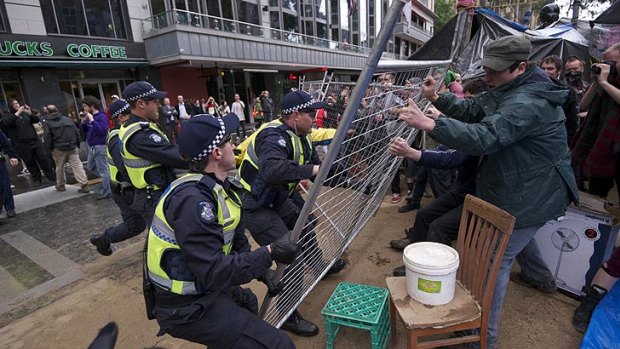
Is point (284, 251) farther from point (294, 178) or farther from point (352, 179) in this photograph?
point (352, 179)

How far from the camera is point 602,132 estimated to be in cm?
266

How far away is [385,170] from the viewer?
126 inches

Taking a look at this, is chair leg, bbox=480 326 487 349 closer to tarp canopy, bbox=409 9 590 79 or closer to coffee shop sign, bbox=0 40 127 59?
tarp canopy, bbox=409 9 590 79

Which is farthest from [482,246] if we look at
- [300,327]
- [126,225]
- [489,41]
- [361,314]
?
[489,41]

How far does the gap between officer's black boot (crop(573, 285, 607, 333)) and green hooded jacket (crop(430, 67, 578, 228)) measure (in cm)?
77

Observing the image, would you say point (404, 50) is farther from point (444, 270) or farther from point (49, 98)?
point (444, 270)

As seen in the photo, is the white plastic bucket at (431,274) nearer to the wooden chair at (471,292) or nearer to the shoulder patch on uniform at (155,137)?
the wooden chair at (471,292)

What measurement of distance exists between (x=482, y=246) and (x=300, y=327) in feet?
4.91

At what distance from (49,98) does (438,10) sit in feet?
153

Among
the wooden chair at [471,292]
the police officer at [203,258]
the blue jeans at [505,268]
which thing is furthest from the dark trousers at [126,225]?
the blue jeans at [505,268]

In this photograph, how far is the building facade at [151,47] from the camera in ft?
35.9

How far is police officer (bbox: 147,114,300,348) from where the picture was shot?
158 centimetres

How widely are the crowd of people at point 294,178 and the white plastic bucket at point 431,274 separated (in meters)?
0.44

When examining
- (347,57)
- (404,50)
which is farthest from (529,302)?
(404,50)
